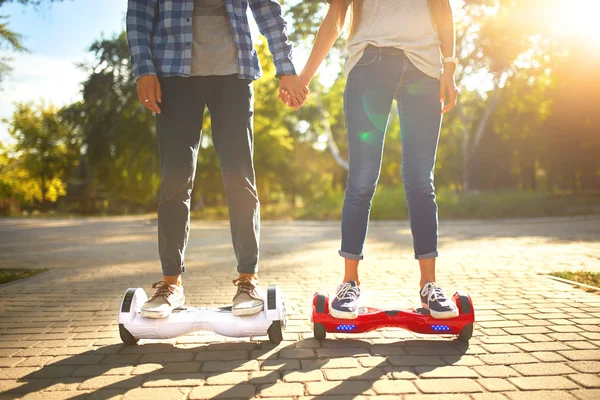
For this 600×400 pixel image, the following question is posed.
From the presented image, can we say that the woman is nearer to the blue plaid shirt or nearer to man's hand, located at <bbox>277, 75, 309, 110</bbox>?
man's hand, located at <bbox>277, 75, 309, 110</bbox>

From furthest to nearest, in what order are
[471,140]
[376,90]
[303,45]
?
[471,140], [303,45], [376,90]

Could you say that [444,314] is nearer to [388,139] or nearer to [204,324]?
[204,324]

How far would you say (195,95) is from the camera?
9.14ft

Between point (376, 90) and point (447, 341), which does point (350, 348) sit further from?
point (376, 90)

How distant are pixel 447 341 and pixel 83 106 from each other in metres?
25.8

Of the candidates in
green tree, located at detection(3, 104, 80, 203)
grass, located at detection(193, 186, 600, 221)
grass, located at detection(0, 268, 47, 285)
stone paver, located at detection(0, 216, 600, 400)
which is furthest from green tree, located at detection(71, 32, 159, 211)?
stone paver, located at detection(0, 216, 600, 400)

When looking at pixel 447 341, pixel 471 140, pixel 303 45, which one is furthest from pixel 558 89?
pixel 447 341

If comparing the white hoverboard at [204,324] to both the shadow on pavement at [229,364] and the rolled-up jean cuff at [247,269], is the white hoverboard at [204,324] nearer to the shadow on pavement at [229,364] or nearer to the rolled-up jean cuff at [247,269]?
the shadow on pavement at [229,364]

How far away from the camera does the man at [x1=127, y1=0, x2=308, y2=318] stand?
2721 mm

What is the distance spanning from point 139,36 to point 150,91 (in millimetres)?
314

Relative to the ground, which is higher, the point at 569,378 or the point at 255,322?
the point at 255,322

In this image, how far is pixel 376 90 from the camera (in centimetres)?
277

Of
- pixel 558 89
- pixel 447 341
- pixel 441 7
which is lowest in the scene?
pixel 447 341

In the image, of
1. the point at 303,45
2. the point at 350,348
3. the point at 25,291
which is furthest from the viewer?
the point at 303,45
